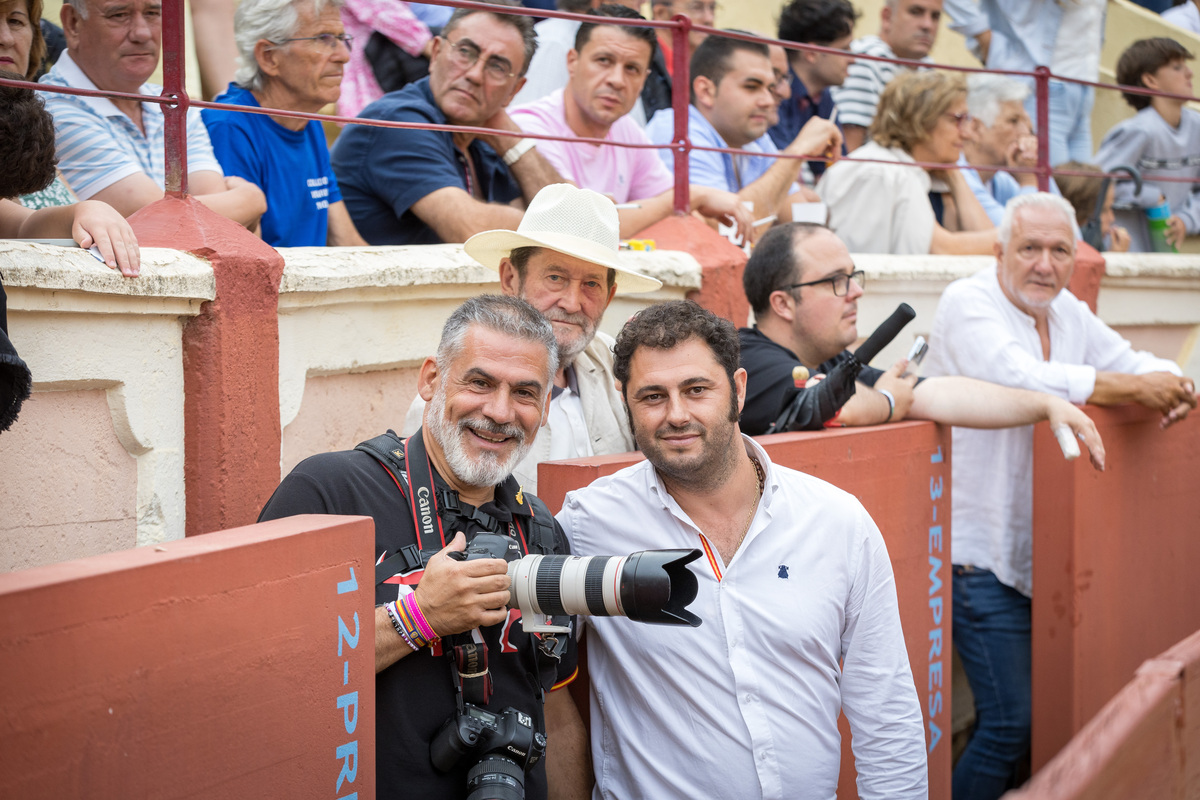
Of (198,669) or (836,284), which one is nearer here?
(198,669)

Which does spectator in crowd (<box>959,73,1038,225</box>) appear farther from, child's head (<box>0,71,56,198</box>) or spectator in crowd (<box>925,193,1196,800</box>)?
child's head (<box>0,71,56,198</box>)

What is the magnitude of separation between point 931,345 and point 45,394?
10.9ft

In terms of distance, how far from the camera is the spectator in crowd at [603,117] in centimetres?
476

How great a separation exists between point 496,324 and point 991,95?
5.41m

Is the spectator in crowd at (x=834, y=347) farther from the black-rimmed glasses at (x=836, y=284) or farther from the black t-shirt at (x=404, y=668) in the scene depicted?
the black t-shirt at (x=404, y=668)

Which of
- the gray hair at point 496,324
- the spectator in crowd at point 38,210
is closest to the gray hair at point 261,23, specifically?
the spectator in crowd at point 38,210

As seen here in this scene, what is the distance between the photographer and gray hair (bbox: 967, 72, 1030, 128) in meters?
7.00

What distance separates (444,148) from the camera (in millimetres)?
4160

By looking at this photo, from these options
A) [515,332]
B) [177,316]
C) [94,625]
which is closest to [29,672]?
[94,625]

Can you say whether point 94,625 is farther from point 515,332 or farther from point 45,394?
point 45,394

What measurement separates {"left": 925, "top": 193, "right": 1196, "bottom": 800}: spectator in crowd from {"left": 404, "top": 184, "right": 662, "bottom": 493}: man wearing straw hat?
1.74m

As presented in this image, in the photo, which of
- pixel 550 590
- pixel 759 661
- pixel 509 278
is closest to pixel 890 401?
pixel 509 278

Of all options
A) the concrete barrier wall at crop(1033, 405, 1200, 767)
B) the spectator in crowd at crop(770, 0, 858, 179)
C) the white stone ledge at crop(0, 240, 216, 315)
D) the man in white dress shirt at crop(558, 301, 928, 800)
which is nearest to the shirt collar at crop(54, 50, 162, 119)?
the white stone ledge at crop(0, 240, 216, 315)

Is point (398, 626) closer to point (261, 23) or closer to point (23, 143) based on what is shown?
point (23, 143)
